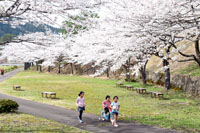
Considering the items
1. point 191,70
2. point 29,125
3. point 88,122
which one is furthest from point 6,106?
point 191,70

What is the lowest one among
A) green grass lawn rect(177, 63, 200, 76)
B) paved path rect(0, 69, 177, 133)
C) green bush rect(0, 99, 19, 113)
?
paved path rect(0, 69, 177, 133)

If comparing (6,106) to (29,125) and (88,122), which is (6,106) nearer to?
(29,125)

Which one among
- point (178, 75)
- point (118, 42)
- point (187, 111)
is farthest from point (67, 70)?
point (187, 111)

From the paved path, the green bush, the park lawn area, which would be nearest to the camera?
the park lawn area

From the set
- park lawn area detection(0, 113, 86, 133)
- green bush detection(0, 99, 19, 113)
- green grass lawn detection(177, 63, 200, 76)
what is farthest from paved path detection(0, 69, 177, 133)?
green grass lawn detection(177, 63, 200, 76)

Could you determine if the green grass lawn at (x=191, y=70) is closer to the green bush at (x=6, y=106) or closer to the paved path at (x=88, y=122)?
the paved path at (x=88, y=122)

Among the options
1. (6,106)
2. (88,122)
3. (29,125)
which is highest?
(6,106)

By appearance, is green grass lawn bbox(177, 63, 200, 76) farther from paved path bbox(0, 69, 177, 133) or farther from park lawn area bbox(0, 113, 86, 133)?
park lawn area bbox(0, 113, 86, 133)

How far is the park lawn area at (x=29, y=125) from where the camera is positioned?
930 centimetres

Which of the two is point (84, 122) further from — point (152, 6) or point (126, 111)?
point (152, 6)

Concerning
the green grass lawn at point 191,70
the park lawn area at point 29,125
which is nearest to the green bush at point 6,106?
the park lawn area at point 29,125

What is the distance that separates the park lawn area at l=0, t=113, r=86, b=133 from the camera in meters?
9.30

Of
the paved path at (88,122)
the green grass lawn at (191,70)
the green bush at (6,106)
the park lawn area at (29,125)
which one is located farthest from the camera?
the green grass lawn at (191,70)

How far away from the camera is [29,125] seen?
1015 centimetres
